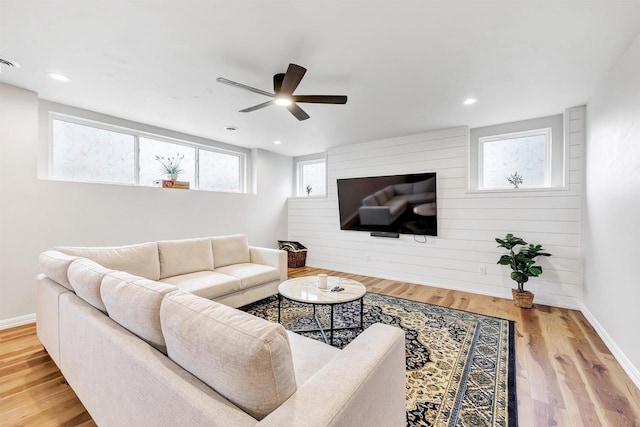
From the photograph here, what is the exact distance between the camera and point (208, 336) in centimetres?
85

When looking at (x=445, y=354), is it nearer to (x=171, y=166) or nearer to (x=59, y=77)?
(x=59, y=77)

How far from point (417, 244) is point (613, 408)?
2.82m

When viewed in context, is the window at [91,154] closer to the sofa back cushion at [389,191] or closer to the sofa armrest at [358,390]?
the sofa back cushion at [389,191]

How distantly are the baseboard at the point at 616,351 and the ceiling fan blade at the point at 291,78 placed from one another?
10.5ft

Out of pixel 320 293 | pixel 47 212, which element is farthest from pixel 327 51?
pixel 47 212

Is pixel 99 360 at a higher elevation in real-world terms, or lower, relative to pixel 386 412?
higher

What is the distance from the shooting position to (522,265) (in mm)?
3289

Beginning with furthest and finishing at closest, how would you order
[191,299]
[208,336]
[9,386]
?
[9,386], [191,299], [208,336]

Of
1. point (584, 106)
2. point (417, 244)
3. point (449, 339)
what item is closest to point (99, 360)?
point (449, 339)

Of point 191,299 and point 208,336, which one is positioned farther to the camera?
point 191,299

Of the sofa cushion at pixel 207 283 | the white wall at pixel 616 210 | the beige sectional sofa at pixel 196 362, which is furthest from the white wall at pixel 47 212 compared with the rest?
the white wall at pixel 616 210

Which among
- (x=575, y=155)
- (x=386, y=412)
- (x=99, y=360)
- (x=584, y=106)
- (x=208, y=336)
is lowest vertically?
(x=386, y=412)

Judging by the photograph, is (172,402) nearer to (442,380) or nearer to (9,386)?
(442,380)

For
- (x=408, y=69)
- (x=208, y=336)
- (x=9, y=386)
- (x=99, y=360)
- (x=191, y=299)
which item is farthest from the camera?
(x=408, y=69)
